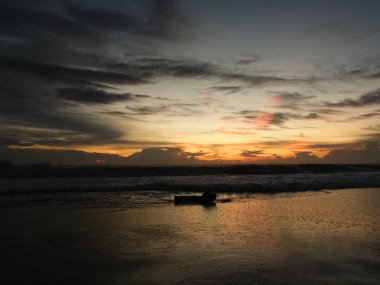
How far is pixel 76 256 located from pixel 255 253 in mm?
3976

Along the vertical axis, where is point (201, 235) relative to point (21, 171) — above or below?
below

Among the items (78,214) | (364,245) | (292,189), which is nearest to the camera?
(364,245)

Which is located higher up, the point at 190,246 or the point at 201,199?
Result: the point at 201,199

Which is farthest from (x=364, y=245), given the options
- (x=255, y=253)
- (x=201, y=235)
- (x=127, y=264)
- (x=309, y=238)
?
(x=127, y=264)

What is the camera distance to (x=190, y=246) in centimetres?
859

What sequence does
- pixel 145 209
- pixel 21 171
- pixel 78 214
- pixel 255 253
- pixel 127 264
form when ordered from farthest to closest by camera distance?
pixel 21 171 < pixel 145 209 < pixel 78 214 < pixel 255 253 < pixel 127 264

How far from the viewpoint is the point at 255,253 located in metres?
7.95

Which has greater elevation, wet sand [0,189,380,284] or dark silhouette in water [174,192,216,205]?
dark silhouette in water [174,192,216,205]

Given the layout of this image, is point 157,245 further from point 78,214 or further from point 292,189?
point 292,189

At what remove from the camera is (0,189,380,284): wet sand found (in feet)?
21.5

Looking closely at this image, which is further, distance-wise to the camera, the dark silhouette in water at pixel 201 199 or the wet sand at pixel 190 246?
the dark silhouette in water at pixel 201 199

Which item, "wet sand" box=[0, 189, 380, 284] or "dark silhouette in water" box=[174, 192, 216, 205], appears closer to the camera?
"wet sand" box=[0, 189, 380, 284]

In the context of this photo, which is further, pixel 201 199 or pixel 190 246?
pixel 201 199

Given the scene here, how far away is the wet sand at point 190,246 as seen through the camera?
21.5ft
